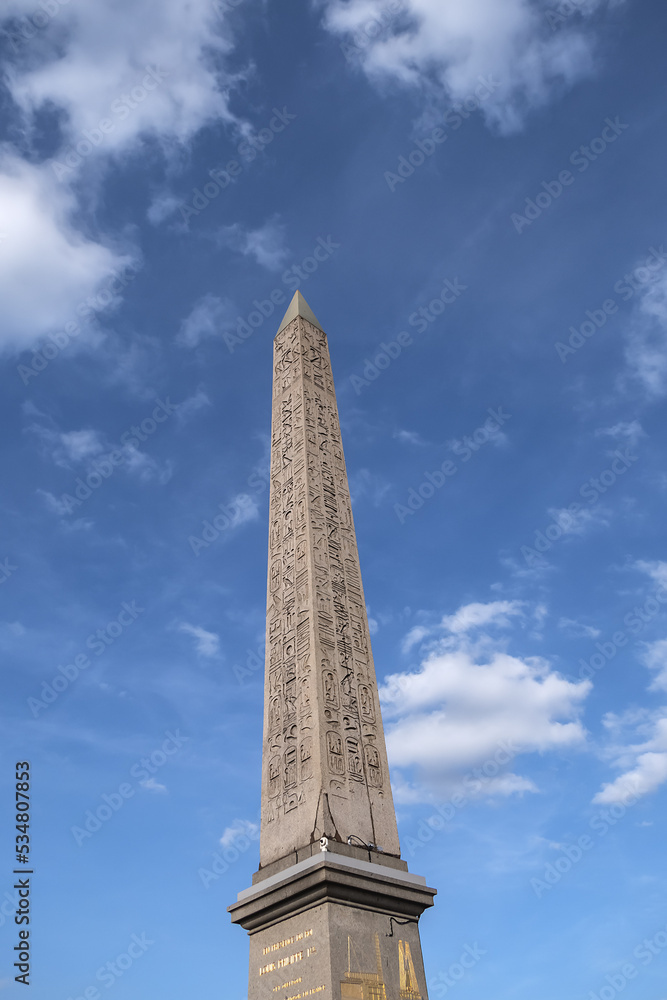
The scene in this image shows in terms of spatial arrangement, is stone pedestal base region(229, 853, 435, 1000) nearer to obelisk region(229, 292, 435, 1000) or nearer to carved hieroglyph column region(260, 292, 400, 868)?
obelisk region(229, 292, 435, 1000)

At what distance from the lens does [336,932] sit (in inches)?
328

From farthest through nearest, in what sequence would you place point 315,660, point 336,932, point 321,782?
1. point 315,660
2. point 321,782
3. point 336,932

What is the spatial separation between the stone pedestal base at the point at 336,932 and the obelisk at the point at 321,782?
1cm

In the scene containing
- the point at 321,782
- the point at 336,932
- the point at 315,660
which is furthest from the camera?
the point at 315,660

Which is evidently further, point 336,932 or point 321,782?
point 321,782

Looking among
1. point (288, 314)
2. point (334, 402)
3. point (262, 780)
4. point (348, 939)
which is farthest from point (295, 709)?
point (288, 314)

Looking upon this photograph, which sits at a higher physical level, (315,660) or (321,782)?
(315,660)

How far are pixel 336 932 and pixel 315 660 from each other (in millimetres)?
3072

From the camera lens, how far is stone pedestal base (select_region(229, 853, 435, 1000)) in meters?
8.22

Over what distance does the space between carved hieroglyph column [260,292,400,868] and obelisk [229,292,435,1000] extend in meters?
0.02

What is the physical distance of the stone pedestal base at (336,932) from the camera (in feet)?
27.0

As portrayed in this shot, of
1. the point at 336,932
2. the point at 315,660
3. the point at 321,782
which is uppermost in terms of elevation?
the point at 315,660

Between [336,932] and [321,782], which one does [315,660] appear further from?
[336,932]

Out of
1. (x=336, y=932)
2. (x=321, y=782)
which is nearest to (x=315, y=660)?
(x=321, y=782)
